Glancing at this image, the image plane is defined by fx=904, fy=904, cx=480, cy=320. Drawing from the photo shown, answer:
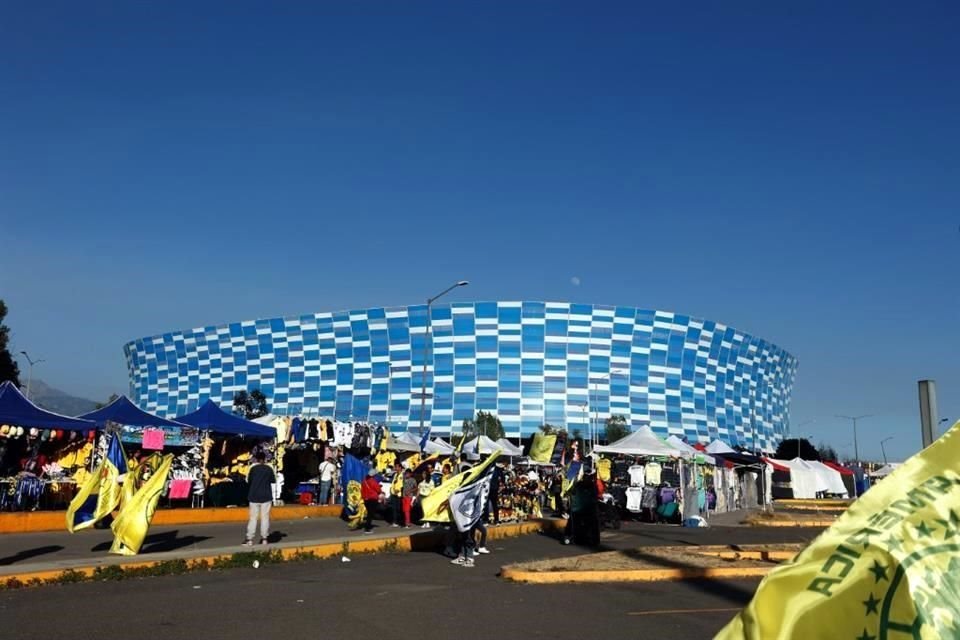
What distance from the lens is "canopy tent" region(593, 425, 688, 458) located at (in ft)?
97.3

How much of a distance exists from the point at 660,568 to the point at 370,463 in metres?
17.0

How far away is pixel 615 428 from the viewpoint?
9212 centimetres

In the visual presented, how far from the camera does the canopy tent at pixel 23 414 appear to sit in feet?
71.0

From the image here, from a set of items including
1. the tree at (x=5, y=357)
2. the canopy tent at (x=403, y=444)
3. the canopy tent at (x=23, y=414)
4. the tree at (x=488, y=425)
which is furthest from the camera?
the tree at (x=488, y=425)

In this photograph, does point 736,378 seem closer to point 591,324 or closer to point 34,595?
point 591,324

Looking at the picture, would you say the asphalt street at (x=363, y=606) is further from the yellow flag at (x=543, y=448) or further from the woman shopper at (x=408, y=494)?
the yellow flag at (x=543, y=448)

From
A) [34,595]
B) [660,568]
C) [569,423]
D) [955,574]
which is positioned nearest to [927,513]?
[955,574]

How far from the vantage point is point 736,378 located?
4567 inches

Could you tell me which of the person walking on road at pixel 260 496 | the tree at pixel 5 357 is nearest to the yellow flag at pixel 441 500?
the person walking on road at pixel 260 496

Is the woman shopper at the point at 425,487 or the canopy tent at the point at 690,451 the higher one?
the canopy tent at the point at 690,451

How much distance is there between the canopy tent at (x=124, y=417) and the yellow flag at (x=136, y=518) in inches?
389

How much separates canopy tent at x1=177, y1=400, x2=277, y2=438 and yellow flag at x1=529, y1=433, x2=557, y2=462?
28.9ft

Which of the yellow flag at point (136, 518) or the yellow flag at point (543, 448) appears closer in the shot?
the yellow flag at point (136, 518)

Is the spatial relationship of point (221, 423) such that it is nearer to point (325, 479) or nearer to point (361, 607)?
point (325, 479)
